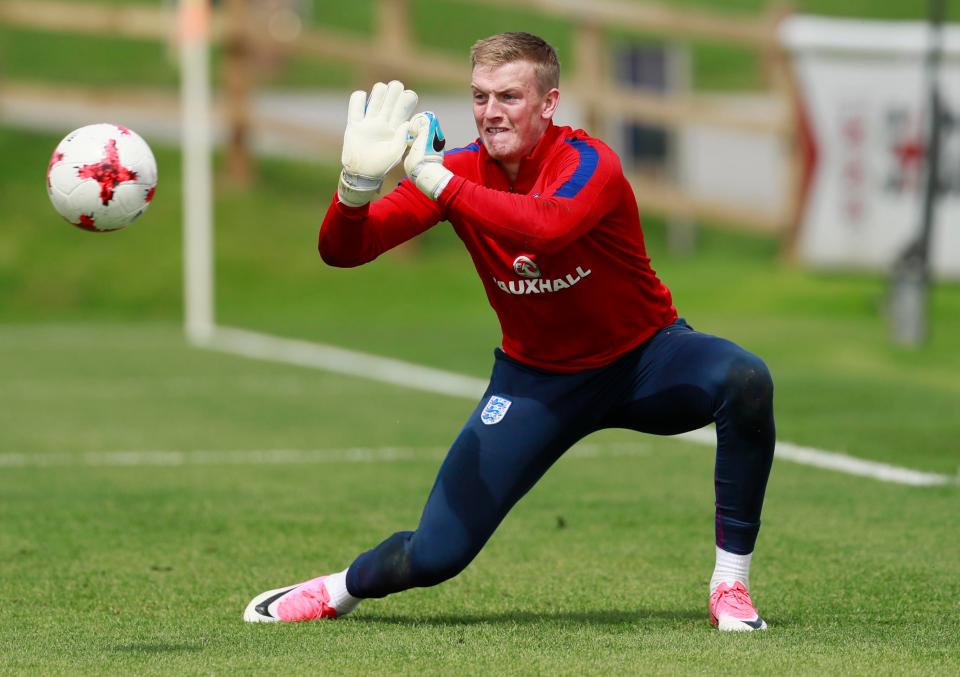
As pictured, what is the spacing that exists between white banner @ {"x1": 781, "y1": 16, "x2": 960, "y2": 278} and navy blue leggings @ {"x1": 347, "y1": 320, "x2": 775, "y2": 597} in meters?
15.4

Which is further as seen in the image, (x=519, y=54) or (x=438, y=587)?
(x=438, y=587)

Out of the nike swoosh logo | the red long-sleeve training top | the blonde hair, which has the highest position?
the blonde hair

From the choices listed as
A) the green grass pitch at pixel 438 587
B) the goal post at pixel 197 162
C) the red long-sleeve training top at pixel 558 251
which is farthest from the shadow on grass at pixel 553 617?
the goal post at pixel 197 162

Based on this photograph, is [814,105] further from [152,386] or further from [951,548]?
[951,548]

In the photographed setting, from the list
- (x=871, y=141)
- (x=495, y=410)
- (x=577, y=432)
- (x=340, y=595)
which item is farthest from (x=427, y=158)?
(x=871, y=141)

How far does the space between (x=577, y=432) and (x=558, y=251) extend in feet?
2.46

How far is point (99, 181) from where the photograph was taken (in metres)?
6.20

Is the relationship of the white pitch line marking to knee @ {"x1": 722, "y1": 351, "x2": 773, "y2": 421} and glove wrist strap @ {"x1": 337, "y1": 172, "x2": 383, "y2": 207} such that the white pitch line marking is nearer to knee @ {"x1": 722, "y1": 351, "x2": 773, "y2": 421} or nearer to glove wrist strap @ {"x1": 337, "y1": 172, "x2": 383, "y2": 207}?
knee @ {"x1": 722, "y1": 351, "x2": 773, "y2": 421}

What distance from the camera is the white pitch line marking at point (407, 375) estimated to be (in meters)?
9.69

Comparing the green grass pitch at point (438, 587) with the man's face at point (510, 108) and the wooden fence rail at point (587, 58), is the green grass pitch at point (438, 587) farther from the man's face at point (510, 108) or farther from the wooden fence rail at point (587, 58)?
the wooden fence rail at point (587, 58)

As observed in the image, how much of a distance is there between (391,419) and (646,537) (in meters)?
4.87

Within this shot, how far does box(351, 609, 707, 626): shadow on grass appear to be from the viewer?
6.15 m

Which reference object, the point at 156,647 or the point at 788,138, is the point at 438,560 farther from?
the point at 788,138

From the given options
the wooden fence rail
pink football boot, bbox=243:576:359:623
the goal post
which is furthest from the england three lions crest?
the wooden fence rail
